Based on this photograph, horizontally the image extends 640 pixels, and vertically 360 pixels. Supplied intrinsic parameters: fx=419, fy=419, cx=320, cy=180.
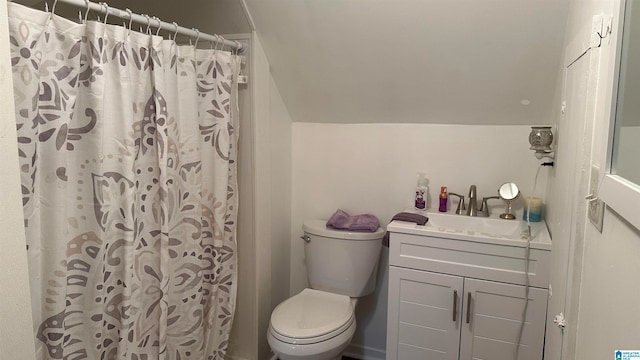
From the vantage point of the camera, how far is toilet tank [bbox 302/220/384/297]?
2.19 meters

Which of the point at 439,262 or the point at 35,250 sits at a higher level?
the point at 35,250

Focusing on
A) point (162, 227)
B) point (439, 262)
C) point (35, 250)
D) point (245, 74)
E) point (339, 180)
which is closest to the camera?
point (35, 250)

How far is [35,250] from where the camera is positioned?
1181mm

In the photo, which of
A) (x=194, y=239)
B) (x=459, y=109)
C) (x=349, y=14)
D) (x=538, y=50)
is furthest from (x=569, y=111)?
(x=194, y=239)

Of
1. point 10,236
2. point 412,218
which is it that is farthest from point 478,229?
point 10,236

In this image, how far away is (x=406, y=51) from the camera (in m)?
1.90

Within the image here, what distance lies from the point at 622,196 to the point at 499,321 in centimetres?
122

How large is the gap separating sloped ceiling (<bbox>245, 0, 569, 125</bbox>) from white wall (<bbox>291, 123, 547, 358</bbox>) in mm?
90

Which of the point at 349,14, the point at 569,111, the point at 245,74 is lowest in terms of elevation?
the point at 569,111

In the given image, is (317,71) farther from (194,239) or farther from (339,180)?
(194,239)

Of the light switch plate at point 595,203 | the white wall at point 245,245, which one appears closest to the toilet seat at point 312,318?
the white wall at point 245,245

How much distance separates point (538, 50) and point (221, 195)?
1482 mm

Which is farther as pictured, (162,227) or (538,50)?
(538,50)

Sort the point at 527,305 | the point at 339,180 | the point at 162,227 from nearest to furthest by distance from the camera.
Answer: the point at 162,227 < the point at 527,305 < the point at 339,180
